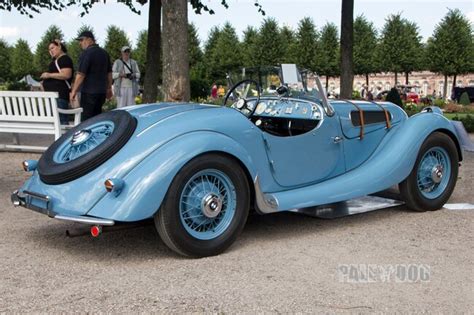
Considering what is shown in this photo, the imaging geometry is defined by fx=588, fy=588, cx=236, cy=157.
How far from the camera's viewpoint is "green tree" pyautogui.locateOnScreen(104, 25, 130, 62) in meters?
54.2

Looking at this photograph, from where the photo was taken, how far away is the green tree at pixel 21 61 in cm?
6162

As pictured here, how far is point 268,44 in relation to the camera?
158 feet

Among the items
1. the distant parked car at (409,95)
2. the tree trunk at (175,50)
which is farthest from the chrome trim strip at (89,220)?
the distant parked car at (409,95)

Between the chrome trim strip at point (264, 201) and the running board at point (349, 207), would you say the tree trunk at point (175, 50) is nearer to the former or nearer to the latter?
the running board at point (349, 207)

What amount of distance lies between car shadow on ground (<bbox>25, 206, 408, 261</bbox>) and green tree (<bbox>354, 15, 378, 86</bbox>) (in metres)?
44.5

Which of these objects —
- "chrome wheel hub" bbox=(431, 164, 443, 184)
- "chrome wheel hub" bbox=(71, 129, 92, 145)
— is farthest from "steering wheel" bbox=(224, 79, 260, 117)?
"chrome wheel hub" bbox=(431, 164, 443, 184)

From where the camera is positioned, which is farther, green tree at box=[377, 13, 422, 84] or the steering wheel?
green tree at box=[377, 13, 422, 84]

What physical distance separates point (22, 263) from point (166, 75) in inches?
152

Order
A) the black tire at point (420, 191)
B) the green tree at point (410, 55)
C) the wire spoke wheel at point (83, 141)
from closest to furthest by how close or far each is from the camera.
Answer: the wire spoke wheel at point (83, 141) < the black tire at point (420, 191) < the green tree at point (410, 55)

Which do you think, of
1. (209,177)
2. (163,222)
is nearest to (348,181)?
(209,177)

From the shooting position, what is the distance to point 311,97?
194 inches

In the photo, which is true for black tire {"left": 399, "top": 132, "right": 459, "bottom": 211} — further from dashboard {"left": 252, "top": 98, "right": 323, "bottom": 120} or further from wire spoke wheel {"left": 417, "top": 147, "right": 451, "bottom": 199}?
dashboard {"left": 252, "top": 98, "right": 323, "bottom": 120}

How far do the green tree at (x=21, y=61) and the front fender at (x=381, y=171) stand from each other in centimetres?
6108

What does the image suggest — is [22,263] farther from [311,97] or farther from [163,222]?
[311,97]
